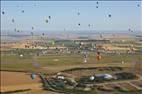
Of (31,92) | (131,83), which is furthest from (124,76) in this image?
(31,92)

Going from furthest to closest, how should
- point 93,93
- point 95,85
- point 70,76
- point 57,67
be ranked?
point 57,67, point 70,76, point 95,85, point 93,93

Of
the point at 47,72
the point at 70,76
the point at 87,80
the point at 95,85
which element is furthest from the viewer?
the point at 47,72

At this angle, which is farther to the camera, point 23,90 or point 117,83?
point 117,83

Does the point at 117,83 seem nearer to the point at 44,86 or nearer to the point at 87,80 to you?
the point at 87,80

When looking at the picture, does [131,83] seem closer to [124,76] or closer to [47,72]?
[124,76]

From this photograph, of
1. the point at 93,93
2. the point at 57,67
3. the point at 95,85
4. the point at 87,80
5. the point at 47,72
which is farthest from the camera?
the point at 57,67

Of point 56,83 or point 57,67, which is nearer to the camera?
point 56,83

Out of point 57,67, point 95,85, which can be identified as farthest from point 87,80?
point 57,67

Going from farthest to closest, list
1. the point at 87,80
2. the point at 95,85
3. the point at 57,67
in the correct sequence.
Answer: the point at 57,67 < the point at 87,80 < the point at 95,85
